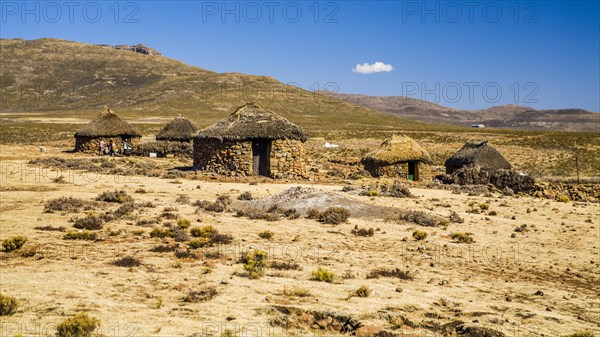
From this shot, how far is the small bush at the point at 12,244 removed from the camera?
1035cm

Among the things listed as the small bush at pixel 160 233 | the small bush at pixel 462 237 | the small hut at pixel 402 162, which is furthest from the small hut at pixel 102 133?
the small bush at pixel 462 237

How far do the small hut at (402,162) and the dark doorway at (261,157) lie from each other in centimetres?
641

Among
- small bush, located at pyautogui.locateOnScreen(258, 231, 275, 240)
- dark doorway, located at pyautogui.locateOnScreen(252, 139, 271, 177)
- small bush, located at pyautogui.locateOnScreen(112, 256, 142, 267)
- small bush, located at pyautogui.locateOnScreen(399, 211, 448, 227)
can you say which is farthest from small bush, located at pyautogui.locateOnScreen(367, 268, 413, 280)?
dark doorway, located at pyautogui.locateOnScreen(252, 139, 271, 177)

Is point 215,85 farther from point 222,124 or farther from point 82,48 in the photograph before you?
point 222,124

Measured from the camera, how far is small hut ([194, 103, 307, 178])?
24.0 m

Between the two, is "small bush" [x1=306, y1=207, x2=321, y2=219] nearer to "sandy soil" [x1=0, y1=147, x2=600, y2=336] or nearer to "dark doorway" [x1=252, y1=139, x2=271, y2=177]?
"sandy soil" [x1=0, y1=147, x2=600, y2=336]

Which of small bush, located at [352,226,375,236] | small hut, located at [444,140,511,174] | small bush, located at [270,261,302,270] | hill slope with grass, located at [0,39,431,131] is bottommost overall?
small bush, located at [270,261,302,270]

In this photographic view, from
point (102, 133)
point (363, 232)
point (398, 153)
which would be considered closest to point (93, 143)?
point (102, 133)

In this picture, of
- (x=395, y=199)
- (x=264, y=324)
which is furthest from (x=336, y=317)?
(x=395, y=199)

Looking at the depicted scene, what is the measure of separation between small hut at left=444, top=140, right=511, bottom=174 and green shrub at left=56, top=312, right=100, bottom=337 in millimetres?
22934

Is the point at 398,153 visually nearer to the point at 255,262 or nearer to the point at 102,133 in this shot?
the point at 255,262

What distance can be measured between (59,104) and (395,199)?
11612cm

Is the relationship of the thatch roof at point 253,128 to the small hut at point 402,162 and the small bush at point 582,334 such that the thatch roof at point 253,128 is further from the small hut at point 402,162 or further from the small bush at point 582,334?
the small bush at point 582,334

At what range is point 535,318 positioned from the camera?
793cm
